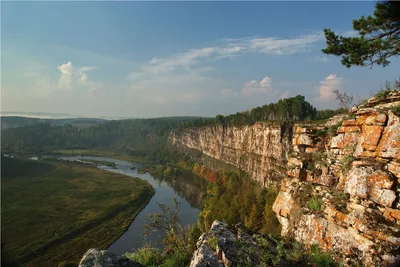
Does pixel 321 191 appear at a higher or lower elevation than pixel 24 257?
higher

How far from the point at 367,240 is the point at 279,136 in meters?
55.8

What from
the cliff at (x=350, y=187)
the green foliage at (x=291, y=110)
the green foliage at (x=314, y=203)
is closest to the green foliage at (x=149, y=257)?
the cliff at (x=350, y=187)

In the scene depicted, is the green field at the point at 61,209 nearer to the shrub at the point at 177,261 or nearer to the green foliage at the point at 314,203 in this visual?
the shrub at the point at 177,261

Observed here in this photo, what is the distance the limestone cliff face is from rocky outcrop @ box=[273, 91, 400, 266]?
147 feet

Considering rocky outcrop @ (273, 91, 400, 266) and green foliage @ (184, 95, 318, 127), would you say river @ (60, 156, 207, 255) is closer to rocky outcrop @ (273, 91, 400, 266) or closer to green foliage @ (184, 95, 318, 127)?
rocky outcrop @ (273, 91, 400, 266)

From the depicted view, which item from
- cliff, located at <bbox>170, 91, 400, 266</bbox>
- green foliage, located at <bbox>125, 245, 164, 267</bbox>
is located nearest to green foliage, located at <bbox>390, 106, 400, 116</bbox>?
cliff, located at <bbox>170, 91, 400, 266</bbox>

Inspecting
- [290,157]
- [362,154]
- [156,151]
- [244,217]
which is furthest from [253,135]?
[156,151]

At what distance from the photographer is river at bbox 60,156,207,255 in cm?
4184

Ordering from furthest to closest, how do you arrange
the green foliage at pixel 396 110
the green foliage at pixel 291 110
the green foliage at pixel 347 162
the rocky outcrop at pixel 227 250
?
the green foliage at pixel 291 110 < the green foliage at pixel 347 162 < the green foliage at pixel 396 110 < the rocky outcrop at pixel 227 250

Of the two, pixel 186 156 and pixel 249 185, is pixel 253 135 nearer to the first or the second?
pixel 249 185

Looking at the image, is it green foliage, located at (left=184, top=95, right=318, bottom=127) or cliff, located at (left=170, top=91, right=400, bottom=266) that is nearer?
cliff, located at (left=170, top=91, right=400, bottom=266)

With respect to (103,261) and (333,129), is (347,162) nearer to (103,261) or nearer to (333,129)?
(333,129)

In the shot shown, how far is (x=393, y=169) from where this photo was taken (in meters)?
8.80

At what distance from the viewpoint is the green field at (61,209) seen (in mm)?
40500
